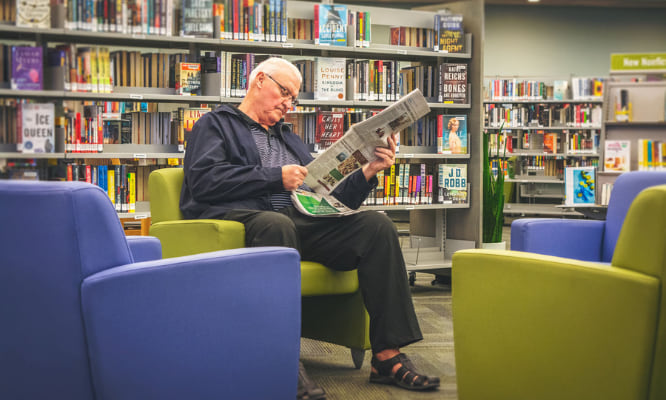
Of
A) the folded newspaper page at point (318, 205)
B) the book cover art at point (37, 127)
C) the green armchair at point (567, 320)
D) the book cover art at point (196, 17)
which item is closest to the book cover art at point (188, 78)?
the book cover art at point (196, 17)

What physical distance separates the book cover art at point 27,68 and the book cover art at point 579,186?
324 centimetres

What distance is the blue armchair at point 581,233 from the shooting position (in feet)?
8.04

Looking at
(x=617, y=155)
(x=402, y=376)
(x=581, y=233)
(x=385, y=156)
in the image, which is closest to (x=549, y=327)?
(x=402, y=376)

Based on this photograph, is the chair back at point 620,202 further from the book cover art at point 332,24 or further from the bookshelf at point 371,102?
the book cover art at point 332,24

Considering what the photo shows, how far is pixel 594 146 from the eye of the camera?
29.8 ft

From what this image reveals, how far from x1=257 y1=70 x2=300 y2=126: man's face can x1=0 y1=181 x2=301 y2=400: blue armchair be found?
4.24 ft

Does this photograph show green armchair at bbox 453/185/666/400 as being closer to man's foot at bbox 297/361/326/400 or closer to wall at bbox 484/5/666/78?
man's foot at bbox 297/361/326/400

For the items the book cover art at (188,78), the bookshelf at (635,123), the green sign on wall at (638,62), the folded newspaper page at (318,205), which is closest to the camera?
the folded newspaper page at (318,205)

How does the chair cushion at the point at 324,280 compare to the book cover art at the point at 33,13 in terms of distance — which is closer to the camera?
the chair cushion at the point at 324,280

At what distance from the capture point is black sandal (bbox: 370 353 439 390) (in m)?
2.01

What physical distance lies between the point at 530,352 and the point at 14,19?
3.17 m

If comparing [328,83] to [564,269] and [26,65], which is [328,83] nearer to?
[26,65]

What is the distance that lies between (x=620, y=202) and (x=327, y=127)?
1.89 meters

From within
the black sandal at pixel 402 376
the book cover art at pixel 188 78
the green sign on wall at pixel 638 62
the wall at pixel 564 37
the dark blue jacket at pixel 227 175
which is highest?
the wall at pixel 564 37
